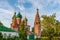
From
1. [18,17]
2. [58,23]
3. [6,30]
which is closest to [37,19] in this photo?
[18,17]

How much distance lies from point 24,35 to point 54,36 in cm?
702

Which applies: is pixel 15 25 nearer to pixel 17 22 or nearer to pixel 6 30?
pixel 17 22

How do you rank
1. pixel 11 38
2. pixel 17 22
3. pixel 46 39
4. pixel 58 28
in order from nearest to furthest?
1. pixel 46 39
2. pixel 58 28
3. pixel 11 38
4. pixel 17 22

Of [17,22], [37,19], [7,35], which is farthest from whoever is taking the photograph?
[17,22]

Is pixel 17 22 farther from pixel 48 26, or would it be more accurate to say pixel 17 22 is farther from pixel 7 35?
pixel 48 26

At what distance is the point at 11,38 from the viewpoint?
28.2 meters

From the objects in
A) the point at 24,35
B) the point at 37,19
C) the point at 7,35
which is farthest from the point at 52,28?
the point at 37,19

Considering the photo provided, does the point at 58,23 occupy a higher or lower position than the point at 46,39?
higher

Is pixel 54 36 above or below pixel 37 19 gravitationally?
below

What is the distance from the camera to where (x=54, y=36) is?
23328 millimetres

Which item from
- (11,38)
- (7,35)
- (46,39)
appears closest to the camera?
(46,39)

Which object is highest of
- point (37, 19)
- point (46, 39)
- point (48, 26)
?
point (37, 19)

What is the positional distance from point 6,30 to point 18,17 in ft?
52.4

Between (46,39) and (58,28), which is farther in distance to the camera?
(58,28)
